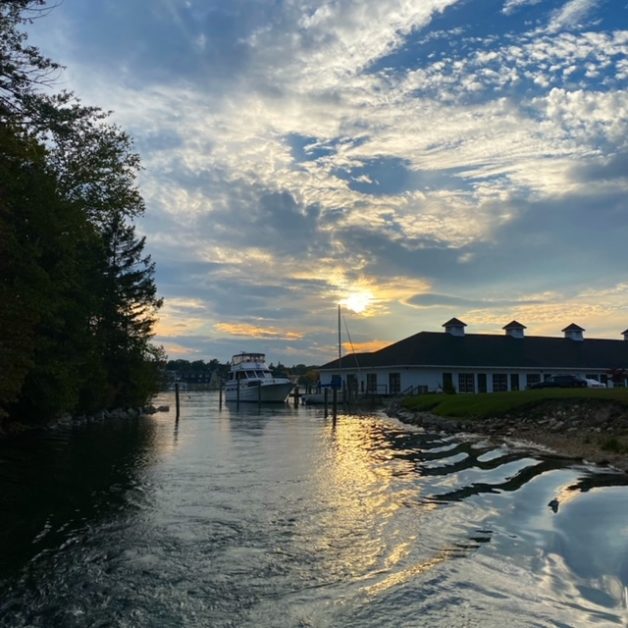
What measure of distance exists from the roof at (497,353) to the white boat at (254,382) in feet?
29.7

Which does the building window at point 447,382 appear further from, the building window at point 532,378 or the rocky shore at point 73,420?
the rocky shore at point 73,420

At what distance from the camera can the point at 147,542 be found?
965 cm

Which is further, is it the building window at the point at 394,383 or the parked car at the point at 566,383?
the building window at the point at 394,383

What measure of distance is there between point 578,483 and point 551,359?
164ft

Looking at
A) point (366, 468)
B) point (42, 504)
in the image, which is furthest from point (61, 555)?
point (366, 468)

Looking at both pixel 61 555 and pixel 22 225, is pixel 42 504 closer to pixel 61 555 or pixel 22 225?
pixel 61 555

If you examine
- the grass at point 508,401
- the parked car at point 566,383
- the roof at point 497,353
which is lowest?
the grass at point 508,401

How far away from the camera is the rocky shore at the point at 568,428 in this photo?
18.4 m

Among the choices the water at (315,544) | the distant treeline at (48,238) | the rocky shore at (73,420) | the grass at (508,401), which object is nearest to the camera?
the water at (315,544)

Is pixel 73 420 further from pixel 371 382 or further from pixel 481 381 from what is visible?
pixel 481 381

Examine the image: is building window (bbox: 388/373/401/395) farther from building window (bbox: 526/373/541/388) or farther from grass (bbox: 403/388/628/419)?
grass (bbox: 403/388/628/419)

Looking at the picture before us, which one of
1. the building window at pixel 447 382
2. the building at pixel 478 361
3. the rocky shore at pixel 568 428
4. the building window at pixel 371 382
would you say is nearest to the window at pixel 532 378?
the building at pixel 478 361

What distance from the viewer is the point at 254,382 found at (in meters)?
70.6

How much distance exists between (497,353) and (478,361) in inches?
136
